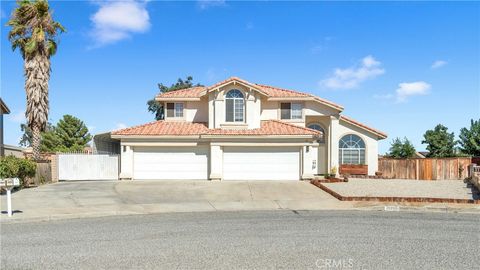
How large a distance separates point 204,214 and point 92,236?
428 centimetres

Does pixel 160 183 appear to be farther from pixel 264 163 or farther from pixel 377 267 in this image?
pixel 377 267

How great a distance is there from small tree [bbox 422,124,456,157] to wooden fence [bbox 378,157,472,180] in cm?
1278

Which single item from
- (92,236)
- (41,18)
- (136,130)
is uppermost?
(41,18)

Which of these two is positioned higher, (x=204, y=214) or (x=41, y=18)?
(x=41, y=18)

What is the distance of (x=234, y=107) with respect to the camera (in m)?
25.1

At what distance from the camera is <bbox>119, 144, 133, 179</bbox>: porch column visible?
24.1 metres

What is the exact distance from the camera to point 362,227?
1050 centimetres

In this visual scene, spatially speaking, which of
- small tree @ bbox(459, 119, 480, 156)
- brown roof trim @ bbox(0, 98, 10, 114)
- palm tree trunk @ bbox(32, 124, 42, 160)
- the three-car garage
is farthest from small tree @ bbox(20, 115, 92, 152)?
small tree @ bbox(459, 119, 480, 156)

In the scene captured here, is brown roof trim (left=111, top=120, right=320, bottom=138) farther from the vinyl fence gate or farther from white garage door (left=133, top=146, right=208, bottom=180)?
the vinyl fence gate

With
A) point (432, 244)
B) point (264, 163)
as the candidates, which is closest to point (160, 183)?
point (264, 163)

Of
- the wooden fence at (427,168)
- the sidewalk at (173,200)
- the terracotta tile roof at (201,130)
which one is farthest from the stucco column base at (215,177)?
the wooden fence at (427,168)

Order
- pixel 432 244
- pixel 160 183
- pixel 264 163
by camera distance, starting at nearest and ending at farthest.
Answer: pixel 432 244
pixel 160 183
pixel 264 163

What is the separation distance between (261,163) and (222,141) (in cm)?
260

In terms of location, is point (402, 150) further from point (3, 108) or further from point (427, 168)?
point (3, 108)
